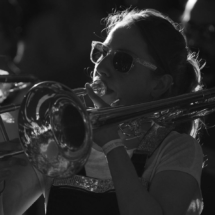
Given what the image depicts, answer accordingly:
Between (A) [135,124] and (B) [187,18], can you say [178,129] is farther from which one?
(B) [187,18]

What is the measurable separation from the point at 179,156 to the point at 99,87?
0.59 metres

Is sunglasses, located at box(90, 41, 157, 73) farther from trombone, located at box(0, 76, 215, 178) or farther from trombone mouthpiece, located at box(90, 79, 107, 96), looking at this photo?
trombone, located at box(0, 76, 215, 178)

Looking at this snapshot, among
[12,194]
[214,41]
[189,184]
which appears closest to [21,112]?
[12,194]

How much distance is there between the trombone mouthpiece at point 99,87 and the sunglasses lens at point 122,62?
140 mm

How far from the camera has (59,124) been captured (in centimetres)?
184

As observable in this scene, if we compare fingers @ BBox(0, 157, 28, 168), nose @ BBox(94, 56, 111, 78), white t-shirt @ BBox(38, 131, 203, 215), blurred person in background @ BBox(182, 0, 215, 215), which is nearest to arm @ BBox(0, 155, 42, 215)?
fingers @ BBox(0, 157, 28, 168)

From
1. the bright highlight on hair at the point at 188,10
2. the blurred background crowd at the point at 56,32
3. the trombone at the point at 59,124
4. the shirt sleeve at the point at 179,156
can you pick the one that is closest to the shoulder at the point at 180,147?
the shirt sleeve at the point at 179,156

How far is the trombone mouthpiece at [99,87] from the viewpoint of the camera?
2.19 metres

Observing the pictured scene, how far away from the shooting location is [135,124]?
220cm

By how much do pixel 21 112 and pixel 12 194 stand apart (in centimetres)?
64

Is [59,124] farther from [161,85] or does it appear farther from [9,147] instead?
[161,85]

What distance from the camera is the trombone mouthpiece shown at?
219 cm

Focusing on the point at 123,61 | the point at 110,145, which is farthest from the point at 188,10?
the point at 110,145

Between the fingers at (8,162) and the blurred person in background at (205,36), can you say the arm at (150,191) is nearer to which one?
the fingers at (8,162)
